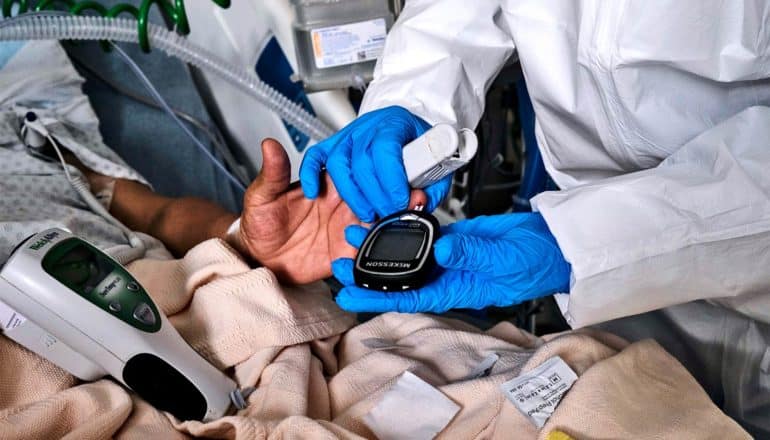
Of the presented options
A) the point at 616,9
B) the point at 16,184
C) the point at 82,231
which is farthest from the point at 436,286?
the point at 16,184

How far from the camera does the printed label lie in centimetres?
141

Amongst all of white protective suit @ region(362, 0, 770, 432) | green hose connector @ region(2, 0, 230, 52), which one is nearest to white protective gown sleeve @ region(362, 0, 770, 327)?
white protective suit @ region(362, 0, 770, 432)

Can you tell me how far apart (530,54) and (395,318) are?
442 millimetres

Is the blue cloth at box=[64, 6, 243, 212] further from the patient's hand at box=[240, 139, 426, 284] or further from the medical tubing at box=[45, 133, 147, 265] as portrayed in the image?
the patient's hand at box=[240, 139, 426, 284]

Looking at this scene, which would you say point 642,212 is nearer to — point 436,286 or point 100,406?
point 436,286

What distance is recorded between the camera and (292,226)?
45.6 inches

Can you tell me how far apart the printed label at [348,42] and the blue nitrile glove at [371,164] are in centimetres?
34

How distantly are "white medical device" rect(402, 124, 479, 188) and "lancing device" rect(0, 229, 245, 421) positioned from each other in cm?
38

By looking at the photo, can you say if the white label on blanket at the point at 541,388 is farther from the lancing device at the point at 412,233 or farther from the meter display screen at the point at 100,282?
the meter display screen at the point at 100,282

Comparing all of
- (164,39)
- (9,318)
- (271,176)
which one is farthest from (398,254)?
(164,39)

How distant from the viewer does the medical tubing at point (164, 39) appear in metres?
1.29

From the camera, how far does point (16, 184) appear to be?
4.25 ft

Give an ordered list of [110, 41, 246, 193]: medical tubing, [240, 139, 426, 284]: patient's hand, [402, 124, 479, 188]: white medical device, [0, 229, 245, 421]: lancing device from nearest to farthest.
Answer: [0, 229, 245, 421]: lancing device → [402, 124, 479, 188]: white medical device → [240, 139, 426, 284]: patient's hand → [110, 41, 246, 193]: medical tubing

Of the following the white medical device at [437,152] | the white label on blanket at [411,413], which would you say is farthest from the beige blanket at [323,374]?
the white medical device at [437,152]
